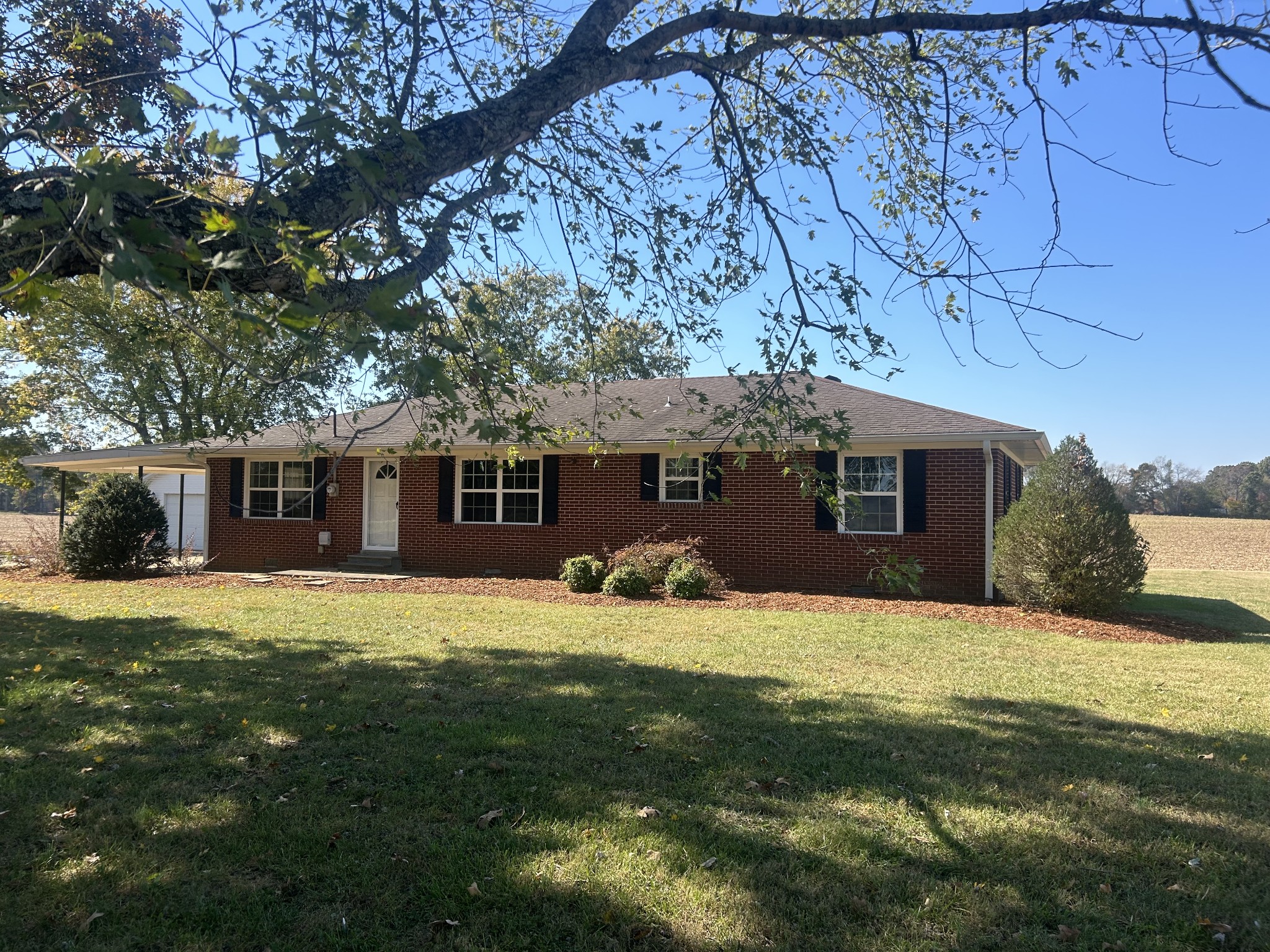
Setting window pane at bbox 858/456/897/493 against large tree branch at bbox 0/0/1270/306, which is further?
window pane at bbox 858/456/897/493

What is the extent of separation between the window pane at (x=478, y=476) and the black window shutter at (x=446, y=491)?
290 mm

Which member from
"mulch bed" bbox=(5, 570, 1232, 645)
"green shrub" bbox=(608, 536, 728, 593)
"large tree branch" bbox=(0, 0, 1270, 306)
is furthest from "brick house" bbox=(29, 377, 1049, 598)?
"large tree branch" bbox=(0, 0, 1270, 306)

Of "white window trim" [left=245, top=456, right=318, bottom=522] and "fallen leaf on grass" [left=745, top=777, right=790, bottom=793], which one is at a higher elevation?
"white window trim" [left=245, top=456, right=318, bottom=522]

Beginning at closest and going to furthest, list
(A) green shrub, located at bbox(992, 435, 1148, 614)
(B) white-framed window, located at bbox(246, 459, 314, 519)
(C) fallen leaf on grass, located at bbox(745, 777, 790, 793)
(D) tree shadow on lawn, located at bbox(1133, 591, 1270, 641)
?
1. (C) fallen leaf on grass, located at bbox(745, 777, 790, 793)
2. (A) green shrub, located at bbox(992, 435, 1148, 614)
3. (D) tree shadow on lawn, located at bbox(1133, 591, 1270, 641)
4. (B) white-framed window, located at bbox(246, 459, 314, 519)

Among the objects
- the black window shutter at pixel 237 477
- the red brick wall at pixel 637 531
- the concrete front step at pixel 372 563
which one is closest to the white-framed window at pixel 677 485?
the red brick wall at pixel 637 531

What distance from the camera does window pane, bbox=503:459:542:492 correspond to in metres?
16.2

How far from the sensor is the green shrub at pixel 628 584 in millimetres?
12938

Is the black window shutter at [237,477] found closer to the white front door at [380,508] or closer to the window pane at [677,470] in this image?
the white front door at [380,508]

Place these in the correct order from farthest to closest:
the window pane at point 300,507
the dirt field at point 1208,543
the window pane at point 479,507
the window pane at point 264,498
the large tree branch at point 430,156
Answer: the dirt field at point 1208,543 < the window pane at point 264,498 < the window pane at point 300,507 < the window pane at point 479,507 < the large tree branch at point 430,156

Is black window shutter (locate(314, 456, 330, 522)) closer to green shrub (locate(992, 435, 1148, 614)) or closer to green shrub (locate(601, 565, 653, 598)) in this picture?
green shrub (locate(601, 565, 653, 598))

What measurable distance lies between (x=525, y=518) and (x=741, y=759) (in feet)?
39.0

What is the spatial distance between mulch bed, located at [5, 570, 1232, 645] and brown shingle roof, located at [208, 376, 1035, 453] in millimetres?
2603

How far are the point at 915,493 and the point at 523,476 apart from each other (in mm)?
7626

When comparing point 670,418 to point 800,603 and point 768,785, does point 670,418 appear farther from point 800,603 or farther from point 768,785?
point 768,785
